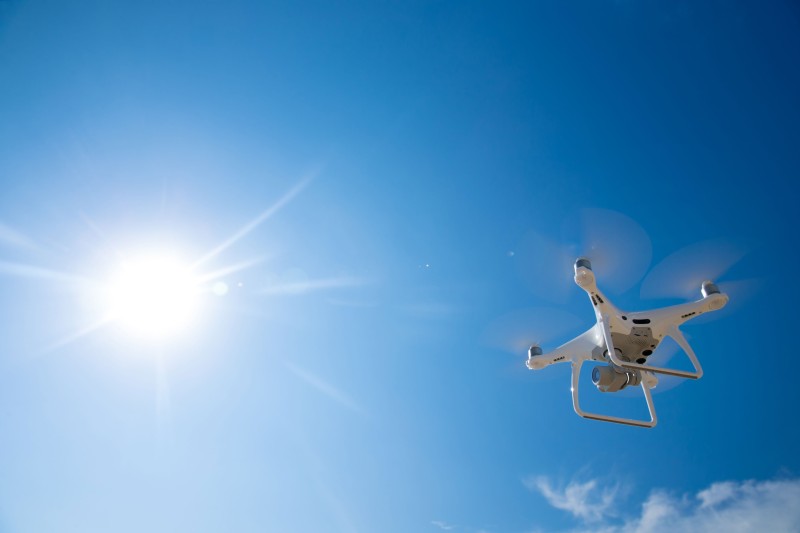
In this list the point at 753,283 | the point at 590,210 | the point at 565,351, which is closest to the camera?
the point at 590,210

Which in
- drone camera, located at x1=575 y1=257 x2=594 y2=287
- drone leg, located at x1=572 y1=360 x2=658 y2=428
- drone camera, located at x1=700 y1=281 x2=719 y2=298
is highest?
drone camera, located at x1=575 y1=257 x2=594 y2=287

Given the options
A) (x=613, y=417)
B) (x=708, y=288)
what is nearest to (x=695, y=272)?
(x=708, y=288)

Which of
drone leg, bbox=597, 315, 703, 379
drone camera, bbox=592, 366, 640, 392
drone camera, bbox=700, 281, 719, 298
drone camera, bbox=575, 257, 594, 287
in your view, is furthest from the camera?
drone camera, bbox=700, 281, 719, 298

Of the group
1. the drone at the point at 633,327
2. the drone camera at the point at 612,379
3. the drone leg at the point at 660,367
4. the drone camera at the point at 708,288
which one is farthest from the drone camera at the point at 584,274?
the drone camera at the point at 708,288

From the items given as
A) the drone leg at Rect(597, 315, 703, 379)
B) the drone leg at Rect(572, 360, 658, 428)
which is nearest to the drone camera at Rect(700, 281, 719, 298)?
the drone leg at Rect(597, 315, 703, 379)

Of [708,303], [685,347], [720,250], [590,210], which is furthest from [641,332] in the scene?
[590,210]

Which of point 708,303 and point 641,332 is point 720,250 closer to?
point 708,303

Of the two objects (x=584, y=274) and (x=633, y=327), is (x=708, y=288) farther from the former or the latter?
(x=584, y=274)

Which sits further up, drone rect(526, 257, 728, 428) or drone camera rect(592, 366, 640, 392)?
drone rect(526, 257, 728, 428)

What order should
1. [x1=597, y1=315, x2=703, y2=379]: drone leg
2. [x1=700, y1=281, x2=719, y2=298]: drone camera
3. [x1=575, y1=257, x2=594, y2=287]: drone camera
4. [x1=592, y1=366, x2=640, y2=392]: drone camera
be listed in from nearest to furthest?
[x1=597, y1=315, x2=703, y2=379]: drone leg → [x1=575, y1=257, x2=594, y2=287]: drone camera → [x1=592, y1=366, x2=640, y2=392]: drone camera → [x1=700, y1=281, x2=719, y2=298]: drone camera

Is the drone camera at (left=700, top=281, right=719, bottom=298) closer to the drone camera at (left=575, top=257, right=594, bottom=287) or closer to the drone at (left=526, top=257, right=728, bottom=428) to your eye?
the drone at (left=526, top=257, right=728, bottom=428)
